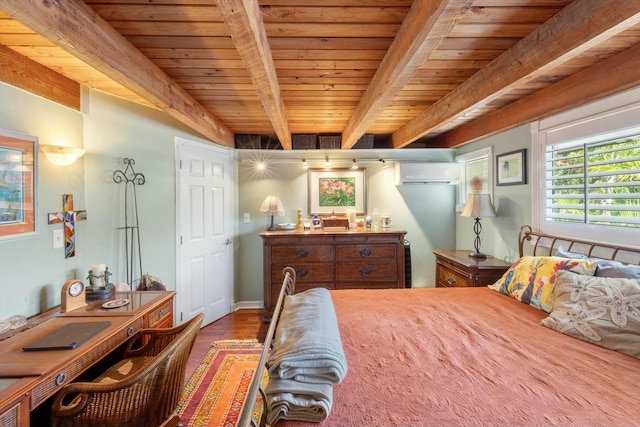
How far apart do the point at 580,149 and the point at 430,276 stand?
2336 millimetres

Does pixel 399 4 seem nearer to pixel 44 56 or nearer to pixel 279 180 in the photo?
pixel 44 56

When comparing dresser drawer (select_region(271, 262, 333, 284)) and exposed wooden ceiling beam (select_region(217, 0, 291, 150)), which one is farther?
dresser drawer (select_region(271, 262, 333, 284))

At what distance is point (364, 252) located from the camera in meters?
3.41

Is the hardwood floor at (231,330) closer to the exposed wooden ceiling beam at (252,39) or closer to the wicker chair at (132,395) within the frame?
the wicker chair at (132,395)

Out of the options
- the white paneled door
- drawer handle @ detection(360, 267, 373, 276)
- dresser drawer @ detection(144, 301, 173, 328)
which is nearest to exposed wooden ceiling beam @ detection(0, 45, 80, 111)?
the white paneled door

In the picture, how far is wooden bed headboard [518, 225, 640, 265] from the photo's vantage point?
178cm

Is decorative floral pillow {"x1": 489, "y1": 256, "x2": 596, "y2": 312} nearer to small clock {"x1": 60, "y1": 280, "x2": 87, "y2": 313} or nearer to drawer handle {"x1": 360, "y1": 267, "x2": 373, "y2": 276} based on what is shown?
drawer handle {"x1": 360, "y1": 267, "x2": 373, "y2": 276}

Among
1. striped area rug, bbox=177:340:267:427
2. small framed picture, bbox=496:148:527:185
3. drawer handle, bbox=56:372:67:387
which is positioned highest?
small framed picture, bbox=496:148:527:185

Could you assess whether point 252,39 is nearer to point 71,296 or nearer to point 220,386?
point 71,296

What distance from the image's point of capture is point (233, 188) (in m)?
3.81

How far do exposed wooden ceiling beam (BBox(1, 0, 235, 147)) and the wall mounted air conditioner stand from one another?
8.75ft

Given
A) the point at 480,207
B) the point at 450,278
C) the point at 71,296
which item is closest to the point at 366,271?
the point at 450,278

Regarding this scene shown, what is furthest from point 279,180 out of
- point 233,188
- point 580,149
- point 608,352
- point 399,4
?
point 608,352

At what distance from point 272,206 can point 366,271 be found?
1414mm
